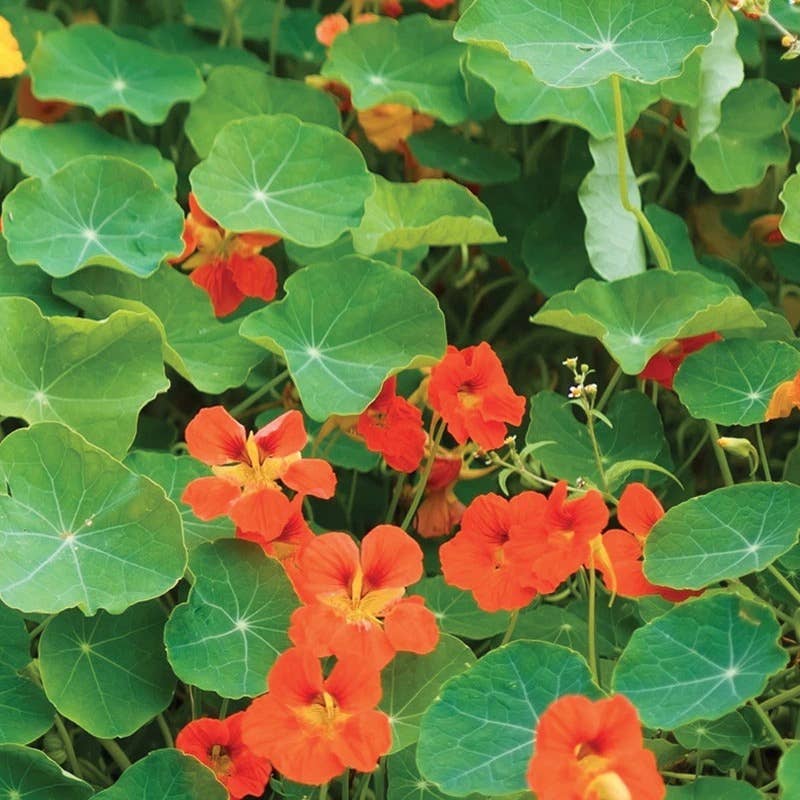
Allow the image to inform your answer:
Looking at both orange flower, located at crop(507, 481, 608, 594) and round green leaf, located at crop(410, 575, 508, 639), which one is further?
round green leaf, located at crop(410, 575, 508, 639)

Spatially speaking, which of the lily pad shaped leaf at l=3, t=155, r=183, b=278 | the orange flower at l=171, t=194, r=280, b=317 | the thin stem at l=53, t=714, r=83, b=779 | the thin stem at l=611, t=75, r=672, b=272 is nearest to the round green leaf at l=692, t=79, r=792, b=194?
the thin stem at l=611, t=75, r=672, b=272

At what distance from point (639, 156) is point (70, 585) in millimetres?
1136

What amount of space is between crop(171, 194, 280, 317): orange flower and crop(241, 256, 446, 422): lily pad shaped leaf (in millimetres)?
130

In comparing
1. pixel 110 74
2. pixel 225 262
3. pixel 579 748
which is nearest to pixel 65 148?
pixel 110 74

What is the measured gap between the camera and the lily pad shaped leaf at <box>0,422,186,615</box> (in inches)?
48.8

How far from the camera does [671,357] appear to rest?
1.57 m

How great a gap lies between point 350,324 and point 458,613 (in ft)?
1.12

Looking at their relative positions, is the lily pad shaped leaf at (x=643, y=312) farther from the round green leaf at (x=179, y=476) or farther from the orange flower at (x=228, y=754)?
the orange flower at (x=228, y=754)

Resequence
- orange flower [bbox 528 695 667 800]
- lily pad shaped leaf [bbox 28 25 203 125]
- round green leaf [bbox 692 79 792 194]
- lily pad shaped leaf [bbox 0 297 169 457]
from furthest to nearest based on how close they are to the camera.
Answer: lily pad shaped leaf [bbox 28 25 203 125], round green leaf [bbox 692 79 792 194], lily pad shaped leaf [bbox 0 297 169 457], orange flower [bbox 528 695 667 800]

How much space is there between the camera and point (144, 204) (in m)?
1.66

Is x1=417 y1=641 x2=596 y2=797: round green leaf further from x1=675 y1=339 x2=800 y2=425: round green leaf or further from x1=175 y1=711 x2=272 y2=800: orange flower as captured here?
x1=675 y1=339 x2=800 y2=425: round green leaf

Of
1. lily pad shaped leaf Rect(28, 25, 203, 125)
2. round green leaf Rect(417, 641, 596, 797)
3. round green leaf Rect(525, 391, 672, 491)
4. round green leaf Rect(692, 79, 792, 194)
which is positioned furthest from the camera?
lily pad shaped leaf Rect(28, 25, 203, 125)

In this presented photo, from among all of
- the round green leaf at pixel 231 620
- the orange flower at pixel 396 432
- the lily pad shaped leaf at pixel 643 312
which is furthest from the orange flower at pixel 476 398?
the round green leaf at pixel 231 620

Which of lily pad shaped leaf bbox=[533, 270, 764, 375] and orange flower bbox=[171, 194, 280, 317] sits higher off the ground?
lily pad shaped leaf bbox=[533, 270, 764, 375]
